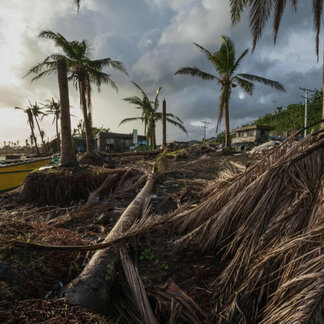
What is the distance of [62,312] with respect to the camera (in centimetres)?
98

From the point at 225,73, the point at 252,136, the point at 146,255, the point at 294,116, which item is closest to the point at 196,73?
the point at 225,73

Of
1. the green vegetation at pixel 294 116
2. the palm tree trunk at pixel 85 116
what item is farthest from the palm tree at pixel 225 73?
the green vegetation at pixel 294 116

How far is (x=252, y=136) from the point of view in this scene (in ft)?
91.2

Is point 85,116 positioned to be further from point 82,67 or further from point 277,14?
point 277,14

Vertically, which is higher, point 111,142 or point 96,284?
point 111,142

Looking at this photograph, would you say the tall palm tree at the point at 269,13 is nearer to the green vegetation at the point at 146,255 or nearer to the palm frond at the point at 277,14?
the palm frond at the point at 277,14

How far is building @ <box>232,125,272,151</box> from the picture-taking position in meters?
27.2

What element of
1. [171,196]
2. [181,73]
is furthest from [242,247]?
[181,73]

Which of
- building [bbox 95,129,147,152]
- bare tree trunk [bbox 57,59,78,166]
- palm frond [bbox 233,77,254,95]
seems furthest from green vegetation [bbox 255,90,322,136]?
bare tree trunk [bbox 57,59,78,166]

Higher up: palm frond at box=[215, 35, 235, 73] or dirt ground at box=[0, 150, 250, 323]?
palm frond at box=[215, 35, 235, 73]

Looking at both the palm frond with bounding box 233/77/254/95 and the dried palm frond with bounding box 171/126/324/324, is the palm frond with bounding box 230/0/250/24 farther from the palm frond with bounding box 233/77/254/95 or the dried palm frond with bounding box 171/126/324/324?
the palm frond with bounding box 233/77/254/95

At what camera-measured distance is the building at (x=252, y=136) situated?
27250mm

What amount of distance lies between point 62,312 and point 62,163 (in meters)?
5.93

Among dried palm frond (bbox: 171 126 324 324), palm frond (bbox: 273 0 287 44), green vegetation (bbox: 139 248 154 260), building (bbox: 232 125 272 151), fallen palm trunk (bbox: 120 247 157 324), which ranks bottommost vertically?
green vegetation (bbox: 139 248 154 260)
